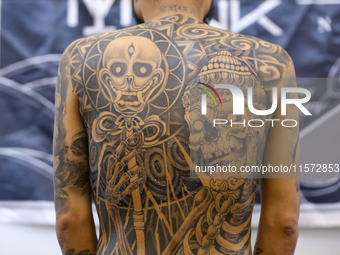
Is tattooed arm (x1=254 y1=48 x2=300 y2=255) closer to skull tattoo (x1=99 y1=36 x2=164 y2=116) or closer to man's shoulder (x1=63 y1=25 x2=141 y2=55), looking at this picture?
skull tattoo (x1=99 y1=36 x2=164 y2=116)

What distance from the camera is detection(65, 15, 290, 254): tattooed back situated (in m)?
0.77

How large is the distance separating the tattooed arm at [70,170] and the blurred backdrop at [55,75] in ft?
2.79

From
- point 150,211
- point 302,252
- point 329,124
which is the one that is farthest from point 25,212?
point 329,124

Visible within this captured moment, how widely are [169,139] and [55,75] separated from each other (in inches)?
46.7

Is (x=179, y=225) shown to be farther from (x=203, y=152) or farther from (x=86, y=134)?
(x=86, y=134)

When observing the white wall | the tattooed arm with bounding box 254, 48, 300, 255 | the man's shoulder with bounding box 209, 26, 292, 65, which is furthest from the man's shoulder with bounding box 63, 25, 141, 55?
the white wall

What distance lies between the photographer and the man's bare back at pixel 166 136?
77 cm

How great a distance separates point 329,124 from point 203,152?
3.86ft

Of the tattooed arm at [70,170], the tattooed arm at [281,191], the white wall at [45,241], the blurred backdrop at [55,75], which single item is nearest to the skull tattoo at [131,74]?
the tattooed arm at [70,170]

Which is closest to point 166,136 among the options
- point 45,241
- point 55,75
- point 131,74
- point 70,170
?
point 131,74

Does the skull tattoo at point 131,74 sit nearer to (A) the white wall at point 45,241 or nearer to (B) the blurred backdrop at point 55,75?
(B) the blurred backdrop at point 55,75

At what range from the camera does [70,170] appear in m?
0.86

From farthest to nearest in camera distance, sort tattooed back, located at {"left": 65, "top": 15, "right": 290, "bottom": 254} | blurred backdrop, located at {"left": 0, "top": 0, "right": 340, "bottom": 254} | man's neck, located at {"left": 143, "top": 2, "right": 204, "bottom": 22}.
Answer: blurred backdrop, located at {"left": 0, "top": 0, "right": 340, "bottom": 254} → man's neck, located at {"left": 143, "top": 2, "right": 204, "bottom": 22} → tattooed back, located at {"left": 65, "top": 15, "right": 290, "bottom": 254}

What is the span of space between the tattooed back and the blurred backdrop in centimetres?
91
